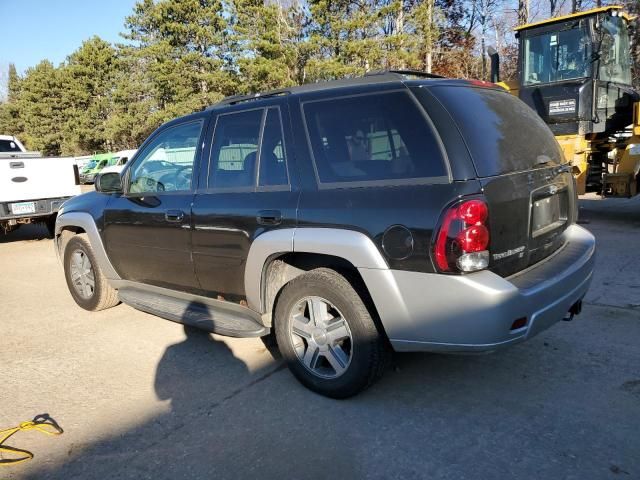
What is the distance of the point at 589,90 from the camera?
8750mm

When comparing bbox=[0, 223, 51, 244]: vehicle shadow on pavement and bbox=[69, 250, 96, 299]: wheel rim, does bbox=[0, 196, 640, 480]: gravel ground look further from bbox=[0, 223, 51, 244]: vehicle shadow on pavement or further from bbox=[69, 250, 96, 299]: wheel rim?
bbox=[0, 223, 51, 244]: vehicle shadow on pavement

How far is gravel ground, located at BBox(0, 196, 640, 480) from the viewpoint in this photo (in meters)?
2.71

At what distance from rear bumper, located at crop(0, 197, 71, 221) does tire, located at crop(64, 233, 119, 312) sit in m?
4.46

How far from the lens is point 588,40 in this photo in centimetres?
876

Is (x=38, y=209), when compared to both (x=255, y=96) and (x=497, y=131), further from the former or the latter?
(x=497, y=131)

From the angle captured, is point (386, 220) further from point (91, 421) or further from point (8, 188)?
point (8, 188)

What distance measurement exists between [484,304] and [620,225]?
7.34m

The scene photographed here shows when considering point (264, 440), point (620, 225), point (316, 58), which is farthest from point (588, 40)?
point (316, 58)

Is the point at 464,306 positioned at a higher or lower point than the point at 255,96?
lower

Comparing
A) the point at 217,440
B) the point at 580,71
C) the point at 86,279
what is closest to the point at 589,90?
the point at 580,71

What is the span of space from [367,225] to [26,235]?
11.3m

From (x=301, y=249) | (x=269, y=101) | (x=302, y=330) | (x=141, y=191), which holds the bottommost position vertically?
(x=302, y=330)

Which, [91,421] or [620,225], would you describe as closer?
[91,421]

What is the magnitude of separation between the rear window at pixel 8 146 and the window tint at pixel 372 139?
39.5 ft
